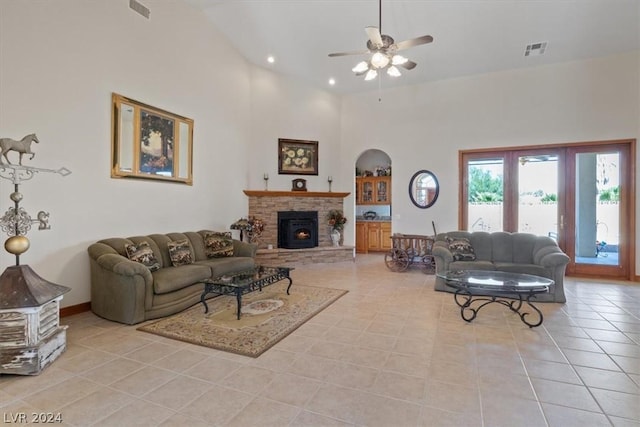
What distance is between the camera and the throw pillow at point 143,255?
3996 millimetres

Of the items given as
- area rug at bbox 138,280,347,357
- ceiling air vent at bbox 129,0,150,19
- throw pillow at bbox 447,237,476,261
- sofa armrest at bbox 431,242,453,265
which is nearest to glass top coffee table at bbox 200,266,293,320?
area rug at bbox 138,280,347,357

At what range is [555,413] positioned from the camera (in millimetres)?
1987

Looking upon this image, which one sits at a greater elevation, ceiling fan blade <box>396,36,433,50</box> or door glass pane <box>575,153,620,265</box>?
ceiling fan blade <box>396,36,433,50</box>

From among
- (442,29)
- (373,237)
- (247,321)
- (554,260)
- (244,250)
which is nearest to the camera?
(247,321)

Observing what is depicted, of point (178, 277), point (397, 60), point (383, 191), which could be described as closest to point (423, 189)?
point (383, 191)

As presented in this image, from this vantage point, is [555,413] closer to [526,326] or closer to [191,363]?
[526,326]

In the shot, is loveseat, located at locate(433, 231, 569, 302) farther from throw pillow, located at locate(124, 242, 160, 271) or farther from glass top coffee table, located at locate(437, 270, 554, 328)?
throw pillow, located at locate(124, 242, 160, 271)

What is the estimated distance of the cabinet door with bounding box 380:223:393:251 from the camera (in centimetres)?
909

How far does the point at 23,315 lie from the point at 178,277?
154 cm

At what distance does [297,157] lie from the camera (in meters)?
7.64

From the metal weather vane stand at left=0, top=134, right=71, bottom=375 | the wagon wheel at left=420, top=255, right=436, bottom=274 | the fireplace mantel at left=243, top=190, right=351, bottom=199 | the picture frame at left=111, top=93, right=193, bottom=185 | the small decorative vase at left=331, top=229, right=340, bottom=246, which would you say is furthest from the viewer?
the small decorative vase at left=331, top=229, right=340, bottom=246

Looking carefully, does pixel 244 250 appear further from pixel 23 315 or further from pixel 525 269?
pixel 525 269

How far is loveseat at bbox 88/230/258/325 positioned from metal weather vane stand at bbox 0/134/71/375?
745 millimetres

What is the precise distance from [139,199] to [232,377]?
340cm
